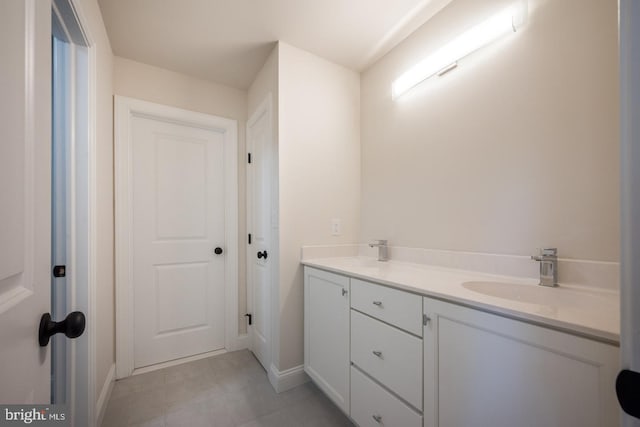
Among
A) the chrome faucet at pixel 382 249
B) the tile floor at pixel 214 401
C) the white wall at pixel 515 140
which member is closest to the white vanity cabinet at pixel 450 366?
the tile floor at pixel 214 401

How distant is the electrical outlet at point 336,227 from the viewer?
2.01m

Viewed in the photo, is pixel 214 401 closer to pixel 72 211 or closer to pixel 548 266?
pixel 72 211

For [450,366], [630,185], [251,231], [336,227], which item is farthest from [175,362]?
[630,185]

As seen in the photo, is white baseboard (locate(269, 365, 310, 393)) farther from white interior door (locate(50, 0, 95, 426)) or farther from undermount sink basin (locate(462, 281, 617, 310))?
Answer: undermount sink basin (locate(462, 281, 617, 310))

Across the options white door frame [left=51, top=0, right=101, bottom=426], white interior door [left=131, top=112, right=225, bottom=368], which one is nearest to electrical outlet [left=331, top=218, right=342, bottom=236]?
white interior door [left=131, top=112, right=225, bottom=368]

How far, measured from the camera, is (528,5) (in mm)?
1182

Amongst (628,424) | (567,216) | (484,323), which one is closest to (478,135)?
(567,216)

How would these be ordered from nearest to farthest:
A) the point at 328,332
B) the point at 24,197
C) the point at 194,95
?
the point at 24,197 < the point at 328,332 < the point at 194,95

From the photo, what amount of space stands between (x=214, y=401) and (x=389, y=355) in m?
1.27

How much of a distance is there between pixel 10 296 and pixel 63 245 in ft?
3.45

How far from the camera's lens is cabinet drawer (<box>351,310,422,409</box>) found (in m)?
1.02

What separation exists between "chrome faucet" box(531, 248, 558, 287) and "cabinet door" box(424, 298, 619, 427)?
0.49 m

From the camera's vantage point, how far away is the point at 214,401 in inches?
65.4

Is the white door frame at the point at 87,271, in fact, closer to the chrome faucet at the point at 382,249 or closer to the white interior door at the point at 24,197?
the white interior door at the point at 24,197
